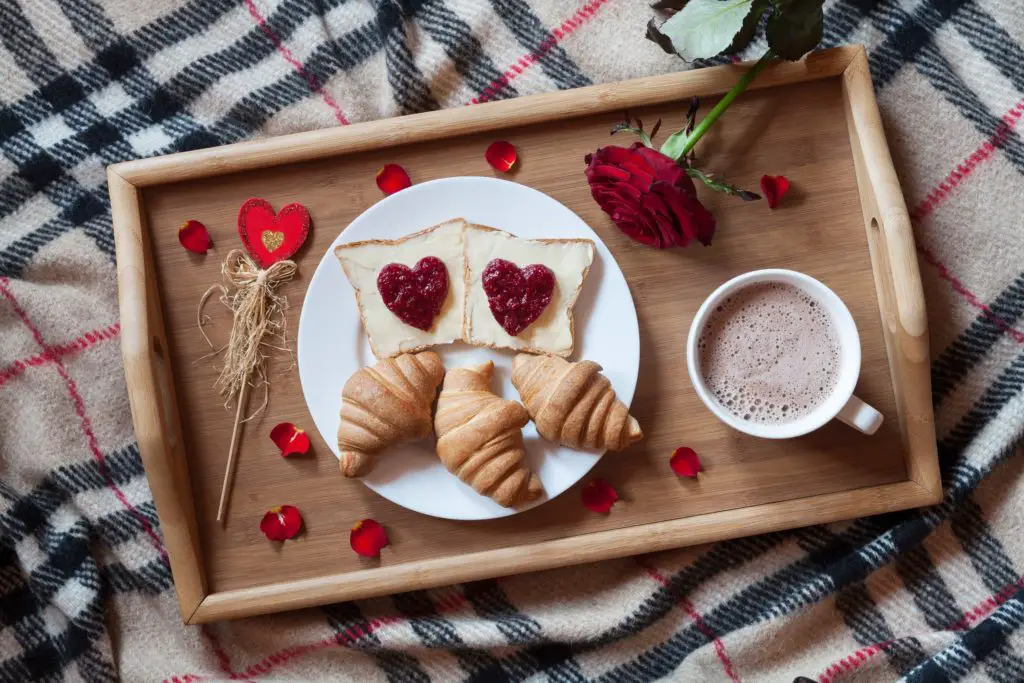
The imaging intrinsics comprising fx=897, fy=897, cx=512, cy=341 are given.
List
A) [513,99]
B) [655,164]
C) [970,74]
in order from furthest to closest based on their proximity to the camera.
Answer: [970,74] → [513,99] → [655,164]

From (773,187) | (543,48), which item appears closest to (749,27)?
(773,187)

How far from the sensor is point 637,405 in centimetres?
132

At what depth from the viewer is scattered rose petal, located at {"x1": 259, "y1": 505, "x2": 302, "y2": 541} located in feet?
4.31

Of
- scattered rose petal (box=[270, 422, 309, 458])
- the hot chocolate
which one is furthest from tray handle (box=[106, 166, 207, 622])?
the hot chocolate

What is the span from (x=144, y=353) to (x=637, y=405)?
704 mm

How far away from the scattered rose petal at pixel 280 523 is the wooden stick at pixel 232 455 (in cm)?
6

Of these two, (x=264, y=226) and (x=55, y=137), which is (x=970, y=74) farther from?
(x=55, y=137)

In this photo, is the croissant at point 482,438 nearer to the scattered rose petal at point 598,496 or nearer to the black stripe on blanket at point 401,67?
the scattered rose petal at point 598,496

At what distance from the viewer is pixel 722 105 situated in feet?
4.09

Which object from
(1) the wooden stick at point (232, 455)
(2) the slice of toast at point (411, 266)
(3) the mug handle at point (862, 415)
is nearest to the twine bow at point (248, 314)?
(1) the wooden stick at point (232, 455)

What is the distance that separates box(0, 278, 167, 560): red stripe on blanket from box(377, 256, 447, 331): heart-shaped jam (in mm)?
556

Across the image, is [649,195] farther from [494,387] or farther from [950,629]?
[950,629]

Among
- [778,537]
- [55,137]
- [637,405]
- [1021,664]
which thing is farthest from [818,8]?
[55,137]

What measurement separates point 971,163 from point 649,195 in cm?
58
